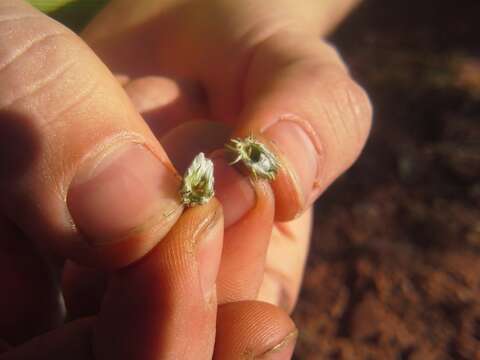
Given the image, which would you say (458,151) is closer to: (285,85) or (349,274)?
(349,274)

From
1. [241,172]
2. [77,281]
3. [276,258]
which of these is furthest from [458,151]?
[77,281]

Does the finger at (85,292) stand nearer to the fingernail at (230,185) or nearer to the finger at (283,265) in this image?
the fingernail at (230,185)

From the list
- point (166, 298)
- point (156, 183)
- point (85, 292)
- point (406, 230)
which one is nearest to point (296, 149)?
point (156, 183)

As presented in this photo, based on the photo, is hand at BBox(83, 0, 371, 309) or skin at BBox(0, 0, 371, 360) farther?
hand at BBox(83, 0, 371, 309)

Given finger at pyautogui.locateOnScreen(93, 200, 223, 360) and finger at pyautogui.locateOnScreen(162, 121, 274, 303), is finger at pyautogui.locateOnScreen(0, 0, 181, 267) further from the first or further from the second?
finger at pyautogui.locateOnScreen(162, 121, 274, 303)

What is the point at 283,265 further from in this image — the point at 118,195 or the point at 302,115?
the point at 118,195

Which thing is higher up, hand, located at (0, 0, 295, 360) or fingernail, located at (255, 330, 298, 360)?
hand, located at (0, 0, 295, 360)

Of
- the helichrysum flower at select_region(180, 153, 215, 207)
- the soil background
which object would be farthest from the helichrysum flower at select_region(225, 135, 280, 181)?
the soil background
